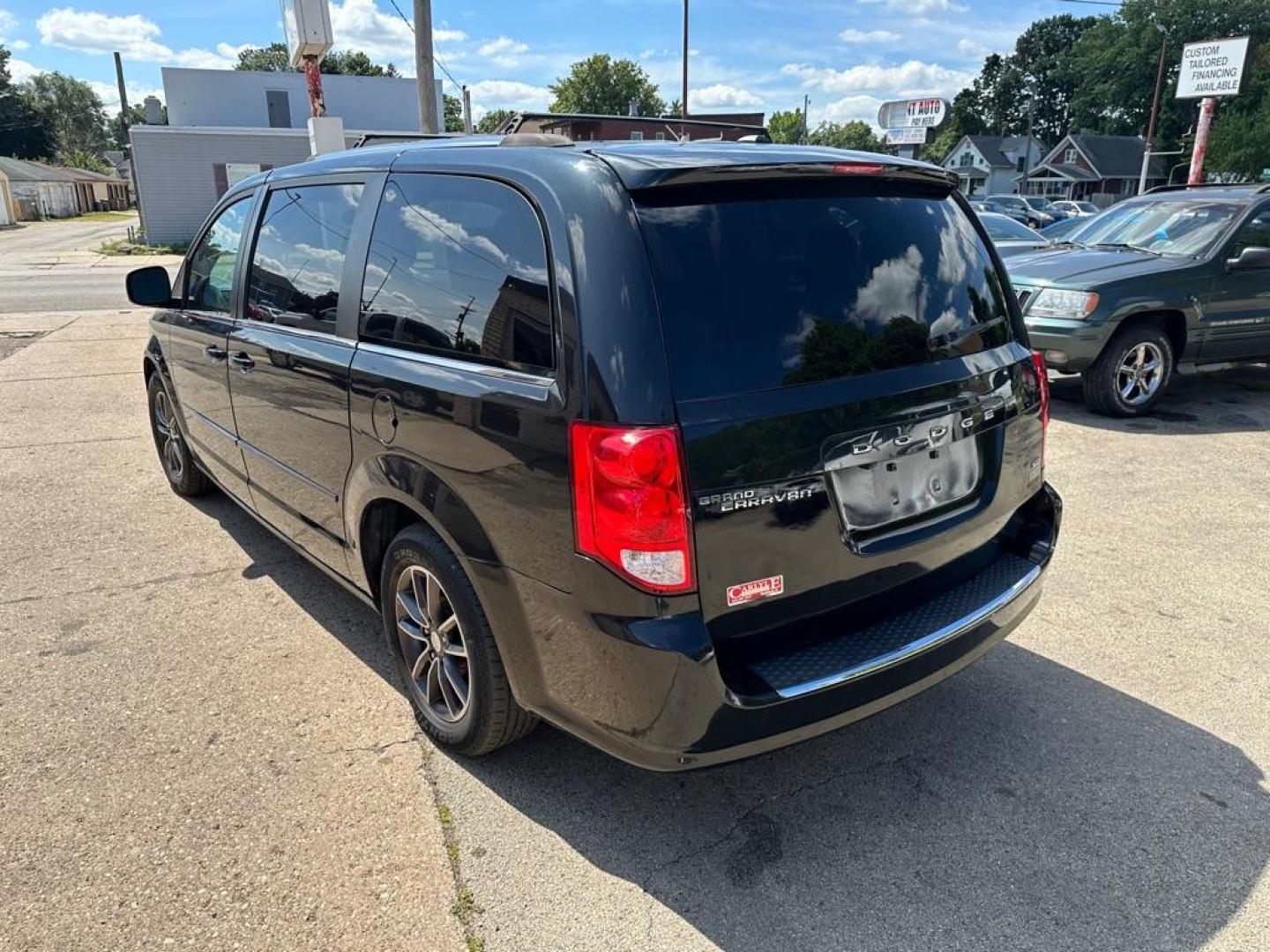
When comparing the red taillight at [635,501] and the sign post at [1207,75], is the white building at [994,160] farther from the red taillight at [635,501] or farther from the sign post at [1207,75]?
the red taillight at [635,501]

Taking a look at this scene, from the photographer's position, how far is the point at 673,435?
1985 millimetres

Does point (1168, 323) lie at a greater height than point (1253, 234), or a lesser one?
lesser

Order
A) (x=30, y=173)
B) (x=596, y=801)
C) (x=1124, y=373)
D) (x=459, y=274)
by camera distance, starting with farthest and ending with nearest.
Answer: (x=30, y=173), (x=1124, y=373), (x=596, y=801), (x=459, y=274)

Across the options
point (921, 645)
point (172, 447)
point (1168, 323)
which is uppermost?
point (1168, 323)

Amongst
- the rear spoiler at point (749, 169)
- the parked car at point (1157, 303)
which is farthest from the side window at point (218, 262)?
the parked car at point (1157, 303)

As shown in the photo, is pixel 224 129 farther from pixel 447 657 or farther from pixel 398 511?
pixel 447 657

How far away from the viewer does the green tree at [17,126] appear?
82.2 metres

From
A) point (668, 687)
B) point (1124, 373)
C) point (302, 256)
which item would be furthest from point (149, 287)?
point (1124, 373)

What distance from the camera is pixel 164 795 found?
2.65 meters

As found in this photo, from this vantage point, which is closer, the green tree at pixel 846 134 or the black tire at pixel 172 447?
the black tire at pixel 172 447

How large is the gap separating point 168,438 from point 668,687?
180 inches

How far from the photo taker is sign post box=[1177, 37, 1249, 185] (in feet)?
73.8

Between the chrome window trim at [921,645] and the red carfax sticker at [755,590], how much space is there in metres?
0.23

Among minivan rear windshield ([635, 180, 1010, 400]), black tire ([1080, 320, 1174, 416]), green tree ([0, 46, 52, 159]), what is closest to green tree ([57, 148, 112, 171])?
green tree ([0, 46, 52, 159])
